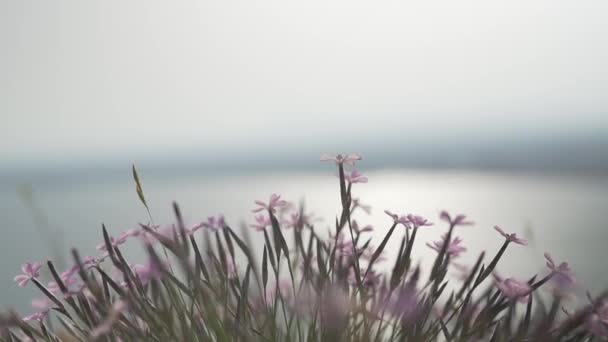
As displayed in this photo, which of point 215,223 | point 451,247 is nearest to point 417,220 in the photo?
point 451,247

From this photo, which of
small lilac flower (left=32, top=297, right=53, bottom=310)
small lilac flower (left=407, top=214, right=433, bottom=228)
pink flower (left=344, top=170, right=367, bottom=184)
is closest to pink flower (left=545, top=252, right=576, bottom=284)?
small lilac flower (left=407, top=214, right=433, bottom=228)

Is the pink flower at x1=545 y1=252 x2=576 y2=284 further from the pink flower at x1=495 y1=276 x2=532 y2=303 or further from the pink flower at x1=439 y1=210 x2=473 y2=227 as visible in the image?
the pink flower at x1=439 y1=210 x2=473 y2=227

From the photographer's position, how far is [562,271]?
1.41 m

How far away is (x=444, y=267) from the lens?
1.52 metres

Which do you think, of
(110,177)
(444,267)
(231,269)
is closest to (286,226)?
(231,269)

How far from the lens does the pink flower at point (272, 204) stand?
5.10ft

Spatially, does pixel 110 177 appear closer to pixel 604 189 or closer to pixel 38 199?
pixel 604 189

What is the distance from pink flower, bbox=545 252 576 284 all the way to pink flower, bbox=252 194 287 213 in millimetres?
919

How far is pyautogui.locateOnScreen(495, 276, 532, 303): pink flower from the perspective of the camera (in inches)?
50.8

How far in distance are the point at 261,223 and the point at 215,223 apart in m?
0.26

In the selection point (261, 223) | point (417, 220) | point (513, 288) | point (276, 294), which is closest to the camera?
point (513, 288)

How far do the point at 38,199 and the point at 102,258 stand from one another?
66 cm

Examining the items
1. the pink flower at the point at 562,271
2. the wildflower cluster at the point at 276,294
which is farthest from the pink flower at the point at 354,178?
the pink flower at the point at 562,271

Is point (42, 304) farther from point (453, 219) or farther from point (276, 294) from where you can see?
point (453, 219)
